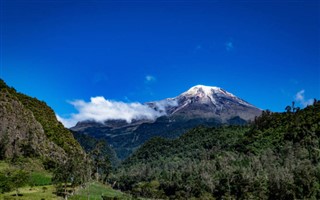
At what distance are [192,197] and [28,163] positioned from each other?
68.7 metres

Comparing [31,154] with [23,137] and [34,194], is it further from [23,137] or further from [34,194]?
[34,194]

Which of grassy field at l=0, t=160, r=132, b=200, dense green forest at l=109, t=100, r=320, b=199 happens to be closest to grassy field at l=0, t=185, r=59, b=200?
grassy field at l=0, t=160, r=132, b=200

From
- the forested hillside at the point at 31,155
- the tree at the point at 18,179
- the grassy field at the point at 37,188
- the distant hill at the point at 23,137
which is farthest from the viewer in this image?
the distant hill at the point at 23,137

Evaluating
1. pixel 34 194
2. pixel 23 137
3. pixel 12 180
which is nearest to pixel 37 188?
pixel 34 194

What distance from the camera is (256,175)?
156m

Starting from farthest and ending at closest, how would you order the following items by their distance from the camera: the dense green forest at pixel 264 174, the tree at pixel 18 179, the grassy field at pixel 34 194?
the dense green forest at pixel 264 174
the tree at pixel 18 179
the grassy field at pixel 34 194

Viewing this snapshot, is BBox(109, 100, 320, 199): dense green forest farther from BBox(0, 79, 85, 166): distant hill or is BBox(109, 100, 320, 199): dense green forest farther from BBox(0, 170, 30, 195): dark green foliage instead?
BBox(0, 170, 30, 195): dark green foliage

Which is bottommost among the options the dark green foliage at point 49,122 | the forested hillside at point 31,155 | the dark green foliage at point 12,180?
the dark green foliage at point 12,180

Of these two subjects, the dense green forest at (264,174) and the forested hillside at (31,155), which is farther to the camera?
the dense green forest at (264,174)

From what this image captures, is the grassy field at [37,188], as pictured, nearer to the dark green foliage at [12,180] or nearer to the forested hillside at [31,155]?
the forested hillside at [31,155]

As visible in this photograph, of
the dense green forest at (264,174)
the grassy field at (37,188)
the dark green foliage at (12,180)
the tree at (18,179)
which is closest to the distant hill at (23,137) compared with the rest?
the grassy field at (37,188)

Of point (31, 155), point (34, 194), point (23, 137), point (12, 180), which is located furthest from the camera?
point (23, 137)

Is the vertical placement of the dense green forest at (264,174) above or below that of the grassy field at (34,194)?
above

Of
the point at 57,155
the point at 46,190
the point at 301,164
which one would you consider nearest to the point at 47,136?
the point at 57,155
